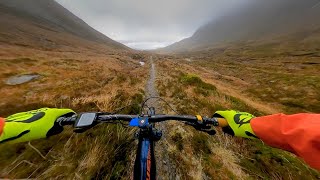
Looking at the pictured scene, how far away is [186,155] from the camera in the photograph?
4.98 meters

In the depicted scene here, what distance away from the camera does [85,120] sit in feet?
7.05

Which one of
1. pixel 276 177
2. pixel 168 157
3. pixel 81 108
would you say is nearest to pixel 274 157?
pixel 276 177

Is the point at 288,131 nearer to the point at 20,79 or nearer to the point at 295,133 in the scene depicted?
the point at 295,133

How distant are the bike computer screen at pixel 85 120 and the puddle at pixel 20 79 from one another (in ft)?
63.2

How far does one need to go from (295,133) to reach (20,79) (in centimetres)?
2288

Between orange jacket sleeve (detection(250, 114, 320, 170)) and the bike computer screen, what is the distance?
1.87 metres

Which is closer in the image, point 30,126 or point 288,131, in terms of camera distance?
point 288,131

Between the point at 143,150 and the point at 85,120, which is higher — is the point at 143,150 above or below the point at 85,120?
below

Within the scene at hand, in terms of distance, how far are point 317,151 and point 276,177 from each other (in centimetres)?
332

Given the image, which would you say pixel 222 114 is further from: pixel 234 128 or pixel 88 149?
pixel 88 149

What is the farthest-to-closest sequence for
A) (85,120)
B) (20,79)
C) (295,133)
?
(20,79), (85,120), (295,133)

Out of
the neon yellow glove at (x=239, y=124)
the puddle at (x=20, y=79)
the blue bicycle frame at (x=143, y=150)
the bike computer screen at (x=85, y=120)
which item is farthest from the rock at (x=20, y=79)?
the neon yellow glove at (x=239, y=124)

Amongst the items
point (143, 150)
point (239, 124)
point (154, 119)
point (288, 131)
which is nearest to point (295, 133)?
point (288, 131)

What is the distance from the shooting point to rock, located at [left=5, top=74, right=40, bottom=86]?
56.7 ft
